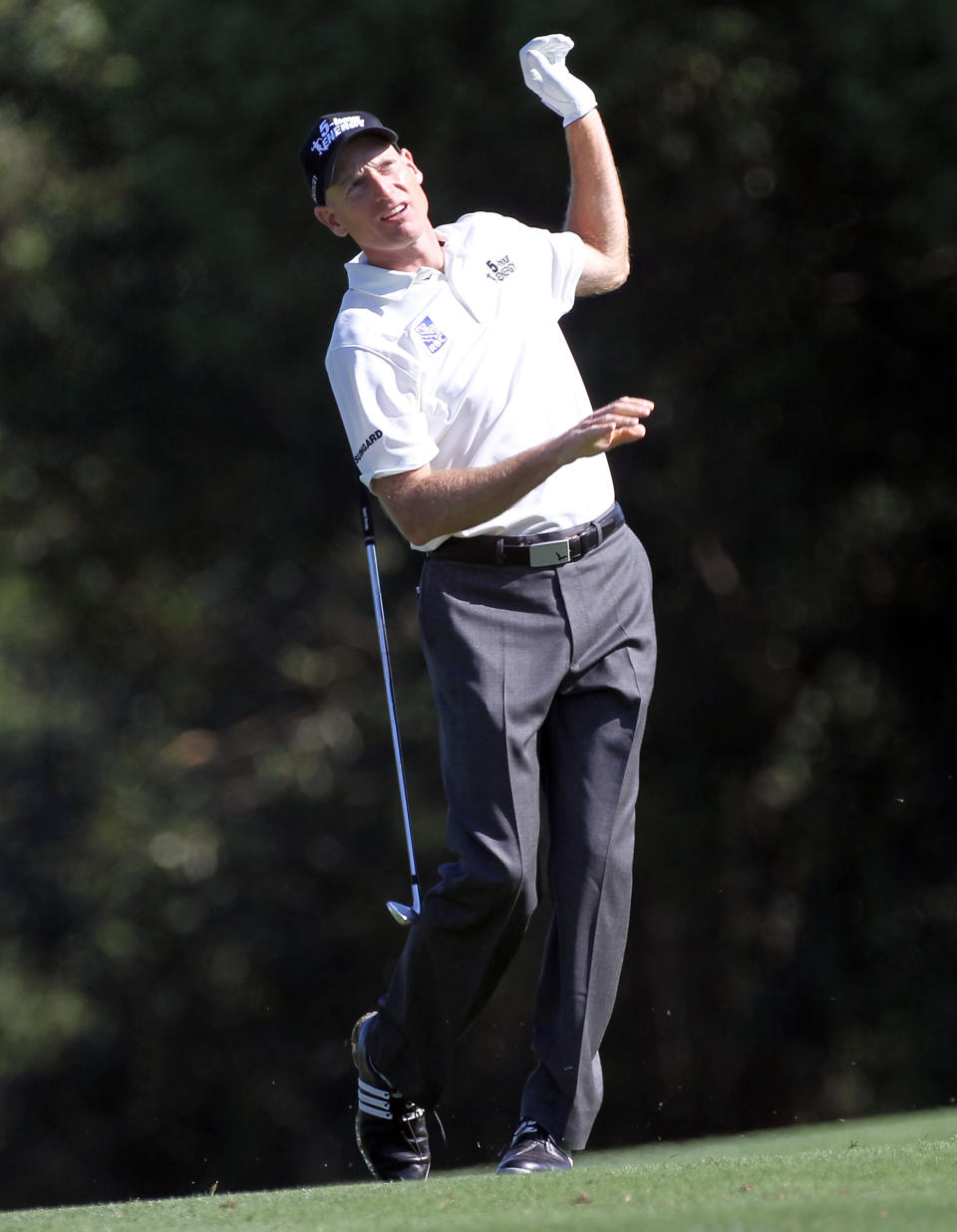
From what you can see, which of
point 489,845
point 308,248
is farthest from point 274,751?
point 489,845

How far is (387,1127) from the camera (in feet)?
13.5

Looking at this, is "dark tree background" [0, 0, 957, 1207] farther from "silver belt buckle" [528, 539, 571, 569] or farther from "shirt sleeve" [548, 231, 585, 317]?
"silver belt buckle" [528, 539, 571, 569]

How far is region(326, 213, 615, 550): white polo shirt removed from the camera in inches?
150

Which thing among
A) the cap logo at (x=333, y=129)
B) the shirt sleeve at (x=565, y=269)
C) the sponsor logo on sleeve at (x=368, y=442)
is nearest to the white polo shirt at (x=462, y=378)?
the sponsor logo on sleeve at (x=368, y=442)

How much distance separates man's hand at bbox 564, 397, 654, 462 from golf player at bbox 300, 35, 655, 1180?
11.1 inches

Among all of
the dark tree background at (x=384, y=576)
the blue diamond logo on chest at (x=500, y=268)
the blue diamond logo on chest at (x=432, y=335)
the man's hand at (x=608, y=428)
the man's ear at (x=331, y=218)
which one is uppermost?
the man's ear at (x=331, y=218)

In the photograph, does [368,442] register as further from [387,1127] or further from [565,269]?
[387,1127]

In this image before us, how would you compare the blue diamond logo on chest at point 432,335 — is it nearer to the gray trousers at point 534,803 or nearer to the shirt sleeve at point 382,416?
the shirt sleeve at point 382,416

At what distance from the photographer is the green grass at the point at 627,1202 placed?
2926mm

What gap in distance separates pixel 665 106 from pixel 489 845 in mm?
7298

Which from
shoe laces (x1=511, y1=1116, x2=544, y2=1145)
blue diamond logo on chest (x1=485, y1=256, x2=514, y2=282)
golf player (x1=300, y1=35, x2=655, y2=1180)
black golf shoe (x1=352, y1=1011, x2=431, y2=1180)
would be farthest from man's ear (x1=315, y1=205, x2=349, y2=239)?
shoe laces (x1=511, y1=1116, x2=544, y2=1145)

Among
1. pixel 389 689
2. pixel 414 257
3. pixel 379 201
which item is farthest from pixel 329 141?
pixel 389 689

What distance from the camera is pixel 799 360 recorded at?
34.1 feet

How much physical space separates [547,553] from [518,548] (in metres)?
0.06
